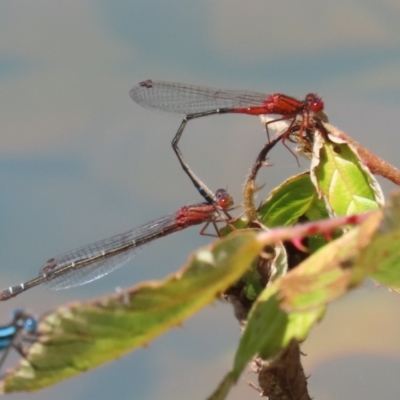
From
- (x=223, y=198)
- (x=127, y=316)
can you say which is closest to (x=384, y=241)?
(x=127, y=316)

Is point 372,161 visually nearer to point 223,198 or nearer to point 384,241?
point 384,241

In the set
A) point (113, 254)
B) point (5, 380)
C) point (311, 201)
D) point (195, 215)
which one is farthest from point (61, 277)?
point (5, 380)

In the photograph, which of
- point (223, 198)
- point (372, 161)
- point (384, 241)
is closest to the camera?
point (384, 241)

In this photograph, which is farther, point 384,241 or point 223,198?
point 223,198

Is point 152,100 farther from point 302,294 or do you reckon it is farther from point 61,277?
point 302,294

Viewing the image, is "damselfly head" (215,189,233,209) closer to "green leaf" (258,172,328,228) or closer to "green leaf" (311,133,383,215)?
"green leaf" (258,172,328,228)

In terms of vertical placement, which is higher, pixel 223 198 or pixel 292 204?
pixel 223 198

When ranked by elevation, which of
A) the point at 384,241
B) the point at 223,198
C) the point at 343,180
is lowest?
the point at 384,241

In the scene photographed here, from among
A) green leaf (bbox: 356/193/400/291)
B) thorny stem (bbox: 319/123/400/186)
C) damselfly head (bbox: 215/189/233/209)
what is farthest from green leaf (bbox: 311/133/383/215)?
damselfly head (bbox: 215/189/233/209)

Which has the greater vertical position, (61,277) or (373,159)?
(61,277)

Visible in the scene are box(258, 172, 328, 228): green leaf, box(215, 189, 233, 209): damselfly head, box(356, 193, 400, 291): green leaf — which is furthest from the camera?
box(215, 189, 233, 209): damselfly head

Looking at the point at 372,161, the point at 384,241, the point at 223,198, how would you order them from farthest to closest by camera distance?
1. the point at 223,198
2. the point at 372,161
3. the point at 384,241
